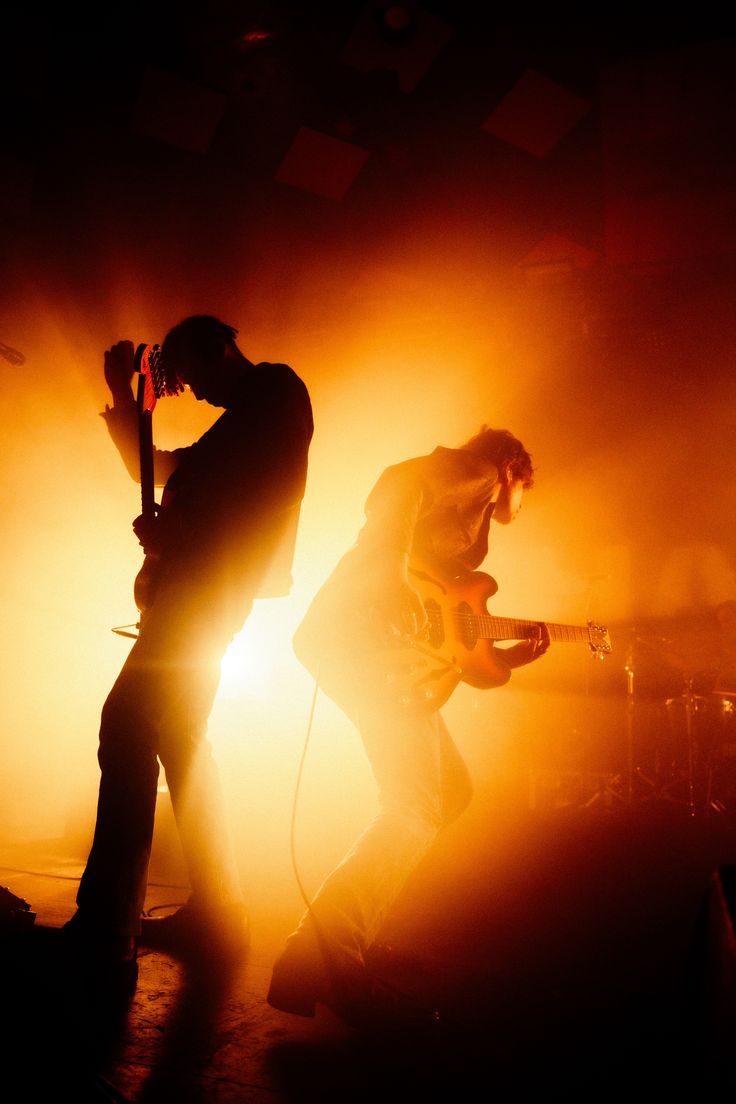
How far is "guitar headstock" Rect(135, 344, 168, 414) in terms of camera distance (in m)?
2.06

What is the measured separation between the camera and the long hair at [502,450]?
9.14 ft

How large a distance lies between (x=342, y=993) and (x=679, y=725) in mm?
4194

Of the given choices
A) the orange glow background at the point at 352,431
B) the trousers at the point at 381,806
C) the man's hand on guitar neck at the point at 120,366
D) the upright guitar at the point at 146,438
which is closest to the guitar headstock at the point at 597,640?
the orange glow background at the point at 352,431

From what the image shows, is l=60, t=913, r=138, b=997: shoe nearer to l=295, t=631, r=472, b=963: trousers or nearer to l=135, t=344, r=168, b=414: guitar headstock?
l=295, t=631, r=472, b=963: trousers

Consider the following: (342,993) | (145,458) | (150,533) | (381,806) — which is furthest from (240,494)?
(342,993)

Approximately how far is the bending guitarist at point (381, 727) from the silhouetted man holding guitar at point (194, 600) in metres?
0.28

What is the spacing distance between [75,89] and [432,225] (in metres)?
2.14

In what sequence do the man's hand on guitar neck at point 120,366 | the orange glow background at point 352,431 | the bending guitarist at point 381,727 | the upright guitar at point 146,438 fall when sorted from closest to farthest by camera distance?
1. the bending guitarist at point 381,727
2. the upright guitar at point 146,438
3. the man's hand on guitar neck at point 120,366
4. the orange glow background at point 352,431

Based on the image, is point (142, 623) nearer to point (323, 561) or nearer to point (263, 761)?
point (263, 761)

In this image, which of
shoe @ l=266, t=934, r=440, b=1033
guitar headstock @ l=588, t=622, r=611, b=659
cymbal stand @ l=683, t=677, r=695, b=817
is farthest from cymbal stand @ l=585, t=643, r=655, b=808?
shoe @ l=266, t=934, r=440, b=1033

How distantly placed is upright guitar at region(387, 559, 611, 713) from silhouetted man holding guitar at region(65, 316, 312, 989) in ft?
1.88

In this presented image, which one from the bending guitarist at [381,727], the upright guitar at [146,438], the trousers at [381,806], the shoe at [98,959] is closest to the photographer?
the shoe at [98,959]

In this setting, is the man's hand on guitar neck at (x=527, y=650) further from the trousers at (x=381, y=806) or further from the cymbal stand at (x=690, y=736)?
the cymbal stand at (x=690, y=736)

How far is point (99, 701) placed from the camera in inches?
213
